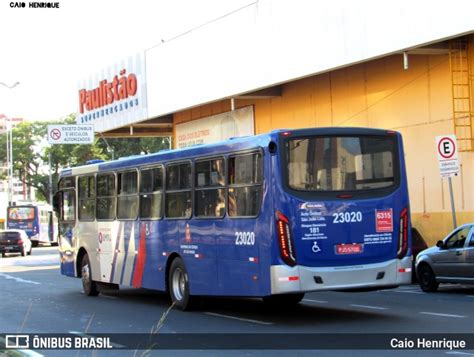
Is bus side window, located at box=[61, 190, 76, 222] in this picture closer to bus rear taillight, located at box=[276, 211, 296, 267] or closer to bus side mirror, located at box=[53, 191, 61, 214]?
bus side mirror, located at box=[53, 191, 61, 214]

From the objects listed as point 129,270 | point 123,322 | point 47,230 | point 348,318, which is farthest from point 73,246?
point 47,230

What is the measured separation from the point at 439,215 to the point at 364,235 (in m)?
10.9

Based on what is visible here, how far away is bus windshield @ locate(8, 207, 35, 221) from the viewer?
62.6 m

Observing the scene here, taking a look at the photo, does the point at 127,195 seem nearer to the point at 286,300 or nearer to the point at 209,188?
the point at 209,188

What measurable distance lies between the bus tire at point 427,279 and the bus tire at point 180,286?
6.14 meters

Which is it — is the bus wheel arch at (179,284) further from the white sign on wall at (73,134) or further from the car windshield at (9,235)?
the car windshield at (9,235)

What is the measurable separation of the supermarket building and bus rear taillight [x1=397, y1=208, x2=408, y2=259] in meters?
8.31

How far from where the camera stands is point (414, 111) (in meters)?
23.5

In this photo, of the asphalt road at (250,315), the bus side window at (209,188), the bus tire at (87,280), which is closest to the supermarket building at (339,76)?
the asphalt road at (250,315)

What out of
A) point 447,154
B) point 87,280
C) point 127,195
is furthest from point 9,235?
point 447,154

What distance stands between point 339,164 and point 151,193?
4797 mm

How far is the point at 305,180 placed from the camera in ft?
40.2

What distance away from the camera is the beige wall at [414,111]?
2217 cm

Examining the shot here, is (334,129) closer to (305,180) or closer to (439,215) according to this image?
(305,180)
